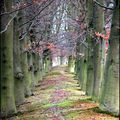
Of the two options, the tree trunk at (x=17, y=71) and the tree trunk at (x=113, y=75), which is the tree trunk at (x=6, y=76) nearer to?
the tree trunk at (x=17, y=71)

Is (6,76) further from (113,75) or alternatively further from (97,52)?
(113,75)

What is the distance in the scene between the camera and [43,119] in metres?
11.6

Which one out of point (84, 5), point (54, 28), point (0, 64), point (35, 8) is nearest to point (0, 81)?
point (0, 64)

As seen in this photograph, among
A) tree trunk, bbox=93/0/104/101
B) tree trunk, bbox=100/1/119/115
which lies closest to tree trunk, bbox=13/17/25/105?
tree trunk, bbox=93/0/104/101

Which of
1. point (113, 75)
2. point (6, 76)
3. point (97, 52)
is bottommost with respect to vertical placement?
point (6, 76)

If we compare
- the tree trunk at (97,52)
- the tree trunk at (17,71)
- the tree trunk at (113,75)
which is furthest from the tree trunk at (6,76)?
the tree trunk at (113,75)

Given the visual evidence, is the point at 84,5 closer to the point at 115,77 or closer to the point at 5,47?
the point at 5,47

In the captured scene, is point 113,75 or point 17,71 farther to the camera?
point 17,71

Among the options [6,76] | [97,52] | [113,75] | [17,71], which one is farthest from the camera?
[17,71]

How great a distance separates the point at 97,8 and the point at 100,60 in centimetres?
254

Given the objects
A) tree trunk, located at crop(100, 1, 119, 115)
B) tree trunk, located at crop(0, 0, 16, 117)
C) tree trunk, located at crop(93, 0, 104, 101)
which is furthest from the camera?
tree trunk, located at crop(93, 0, 104, 101)

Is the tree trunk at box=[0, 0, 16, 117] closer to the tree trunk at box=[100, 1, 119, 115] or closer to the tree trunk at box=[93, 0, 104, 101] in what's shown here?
the tree trunk at box=[93, 0, 104, 101]

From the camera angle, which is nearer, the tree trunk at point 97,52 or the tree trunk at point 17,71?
the tree trunk at point 97,52

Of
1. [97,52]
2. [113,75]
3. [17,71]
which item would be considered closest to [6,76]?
[17,71]
